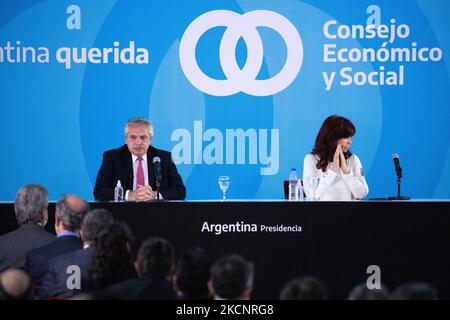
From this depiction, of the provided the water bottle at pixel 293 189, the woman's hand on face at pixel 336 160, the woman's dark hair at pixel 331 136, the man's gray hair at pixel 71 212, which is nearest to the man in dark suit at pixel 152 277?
the man's gray hair at pixel 71 212

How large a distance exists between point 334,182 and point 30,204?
2.44 meters

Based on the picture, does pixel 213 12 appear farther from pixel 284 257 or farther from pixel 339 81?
pixel 284 257

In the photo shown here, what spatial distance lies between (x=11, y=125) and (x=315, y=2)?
3.24 m

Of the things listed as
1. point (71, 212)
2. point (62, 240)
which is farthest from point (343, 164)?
point (62, 240)

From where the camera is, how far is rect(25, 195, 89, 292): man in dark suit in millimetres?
4250

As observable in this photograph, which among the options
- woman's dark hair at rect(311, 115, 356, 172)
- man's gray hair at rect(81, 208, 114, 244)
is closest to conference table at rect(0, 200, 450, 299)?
woman's dark hair at rect(311, 115, 356, 172)

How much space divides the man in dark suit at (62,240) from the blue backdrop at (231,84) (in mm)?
3602

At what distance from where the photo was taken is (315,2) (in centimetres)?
806

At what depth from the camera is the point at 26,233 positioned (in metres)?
4.61

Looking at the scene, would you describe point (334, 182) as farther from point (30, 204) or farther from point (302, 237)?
point (30, 204)

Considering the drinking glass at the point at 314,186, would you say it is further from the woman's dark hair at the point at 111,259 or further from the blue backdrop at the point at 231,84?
the woman's dark hair at the point at 111,259

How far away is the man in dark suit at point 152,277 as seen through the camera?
3230 mm

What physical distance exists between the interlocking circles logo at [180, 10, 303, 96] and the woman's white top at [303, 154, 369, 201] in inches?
67.0
